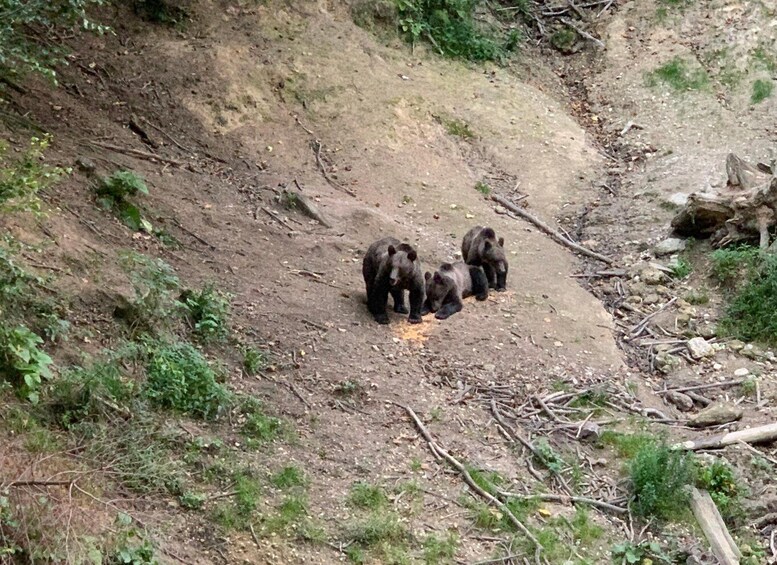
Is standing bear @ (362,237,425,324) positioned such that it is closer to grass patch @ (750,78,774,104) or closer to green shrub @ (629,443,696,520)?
green shrub @ (629,443,696,520)

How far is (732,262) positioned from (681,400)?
8.47 feet

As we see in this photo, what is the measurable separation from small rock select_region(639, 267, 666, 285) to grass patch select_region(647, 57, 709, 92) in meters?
5.99

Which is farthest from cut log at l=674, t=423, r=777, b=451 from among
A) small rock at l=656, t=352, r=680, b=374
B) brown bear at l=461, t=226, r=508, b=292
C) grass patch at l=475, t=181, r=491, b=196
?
grass patch at l=475, t=181, r=491, b=196

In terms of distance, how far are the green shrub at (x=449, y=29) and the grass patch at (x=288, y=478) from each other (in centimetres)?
1122

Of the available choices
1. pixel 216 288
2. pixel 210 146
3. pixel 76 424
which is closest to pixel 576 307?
pixel 216 288

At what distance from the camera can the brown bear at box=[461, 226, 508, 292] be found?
1145 cm

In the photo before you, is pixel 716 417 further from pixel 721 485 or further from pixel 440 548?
pixel 440 548

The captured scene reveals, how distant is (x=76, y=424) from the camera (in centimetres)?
691

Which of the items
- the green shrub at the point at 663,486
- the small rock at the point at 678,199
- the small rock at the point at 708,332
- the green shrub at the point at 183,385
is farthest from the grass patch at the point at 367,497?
the small rock at the point at 678,199

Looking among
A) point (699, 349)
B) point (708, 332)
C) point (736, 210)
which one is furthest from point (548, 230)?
point (699, 349)

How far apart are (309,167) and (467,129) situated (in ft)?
10.5

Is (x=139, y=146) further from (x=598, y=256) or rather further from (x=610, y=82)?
(x=610, y=82)

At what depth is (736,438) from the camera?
28.8ft

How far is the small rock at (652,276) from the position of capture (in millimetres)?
11977
